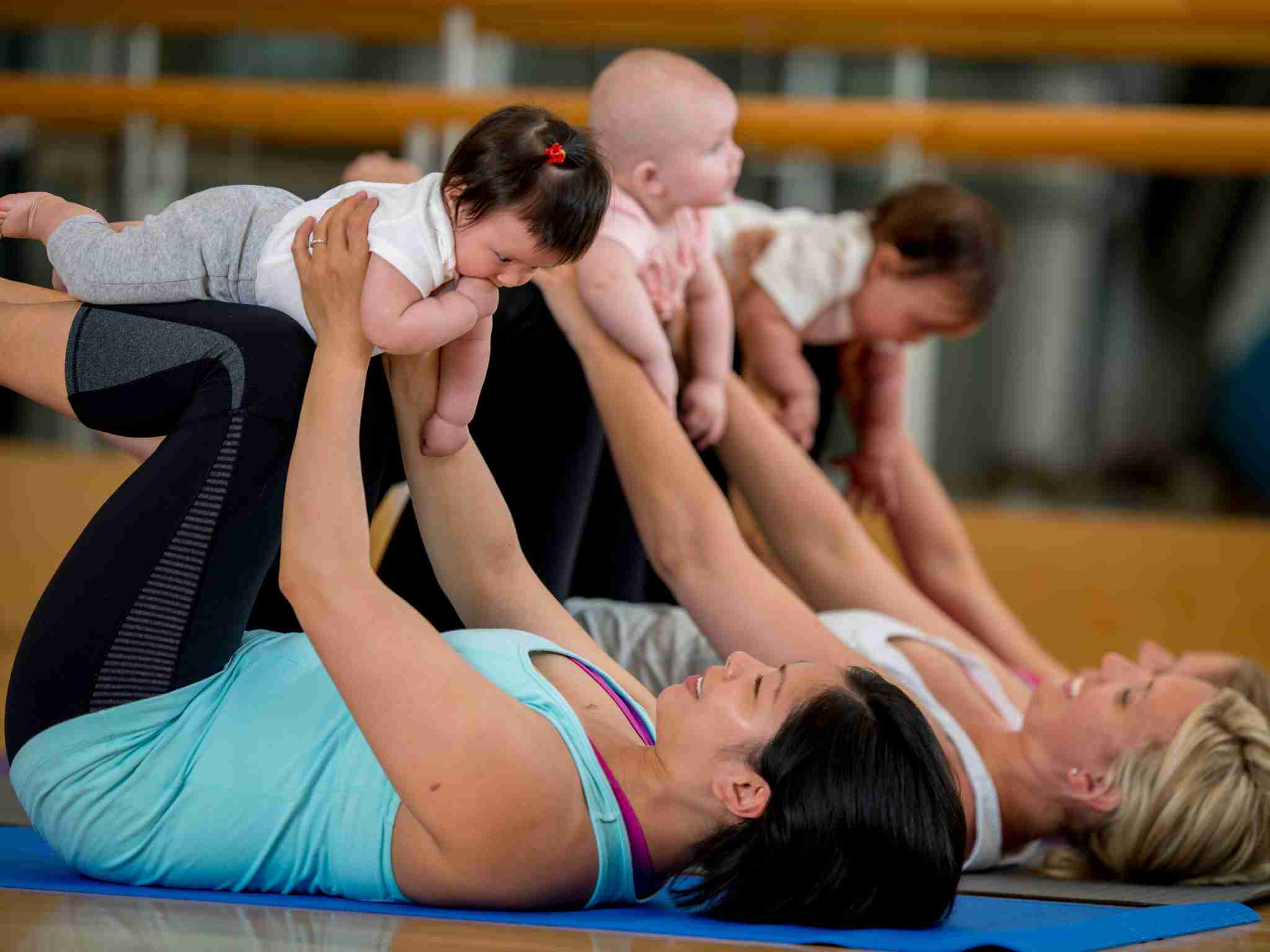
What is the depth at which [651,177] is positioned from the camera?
1.77m

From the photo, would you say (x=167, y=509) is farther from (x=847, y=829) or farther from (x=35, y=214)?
(x=847, y=829)

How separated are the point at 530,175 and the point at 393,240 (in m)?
0.12

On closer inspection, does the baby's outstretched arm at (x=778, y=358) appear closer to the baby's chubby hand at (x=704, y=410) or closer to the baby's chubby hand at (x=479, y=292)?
the baby's chubby hand at (x=704, y=410)

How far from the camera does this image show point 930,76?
4.57m

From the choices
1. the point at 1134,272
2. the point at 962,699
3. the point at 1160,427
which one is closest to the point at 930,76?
the point at 1134,272

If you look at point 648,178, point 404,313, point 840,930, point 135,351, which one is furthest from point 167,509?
point 648,178

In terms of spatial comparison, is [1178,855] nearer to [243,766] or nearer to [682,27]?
[243,766]

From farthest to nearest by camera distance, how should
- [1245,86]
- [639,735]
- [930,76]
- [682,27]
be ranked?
[1245,86] < [930,76] < [682,27] < [639,735]

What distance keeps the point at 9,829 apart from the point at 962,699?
1031 millimetres

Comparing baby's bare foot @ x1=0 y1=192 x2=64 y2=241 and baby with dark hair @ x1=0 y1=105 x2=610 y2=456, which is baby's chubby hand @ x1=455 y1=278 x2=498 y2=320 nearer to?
baby with dark hair @ x1=0 y1=105 x2=610 y2=456

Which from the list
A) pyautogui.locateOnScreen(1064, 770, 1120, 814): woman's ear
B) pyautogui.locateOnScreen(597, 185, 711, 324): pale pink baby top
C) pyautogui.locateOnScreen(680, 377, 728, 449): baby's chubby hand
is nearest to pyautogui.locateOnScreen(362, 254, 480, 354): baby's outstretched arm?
pyautogui.locateOnScreen(597, 185, 711, 324): pale pink baby top

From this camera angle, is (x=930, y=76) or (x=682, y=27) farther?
(x=930, y=76)

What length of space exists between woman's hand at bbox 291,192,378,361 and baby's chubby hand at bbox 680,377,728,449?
78 cm

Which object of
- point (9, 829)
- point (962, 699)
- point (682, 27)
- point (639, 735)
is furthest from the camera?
point (682, 27)
